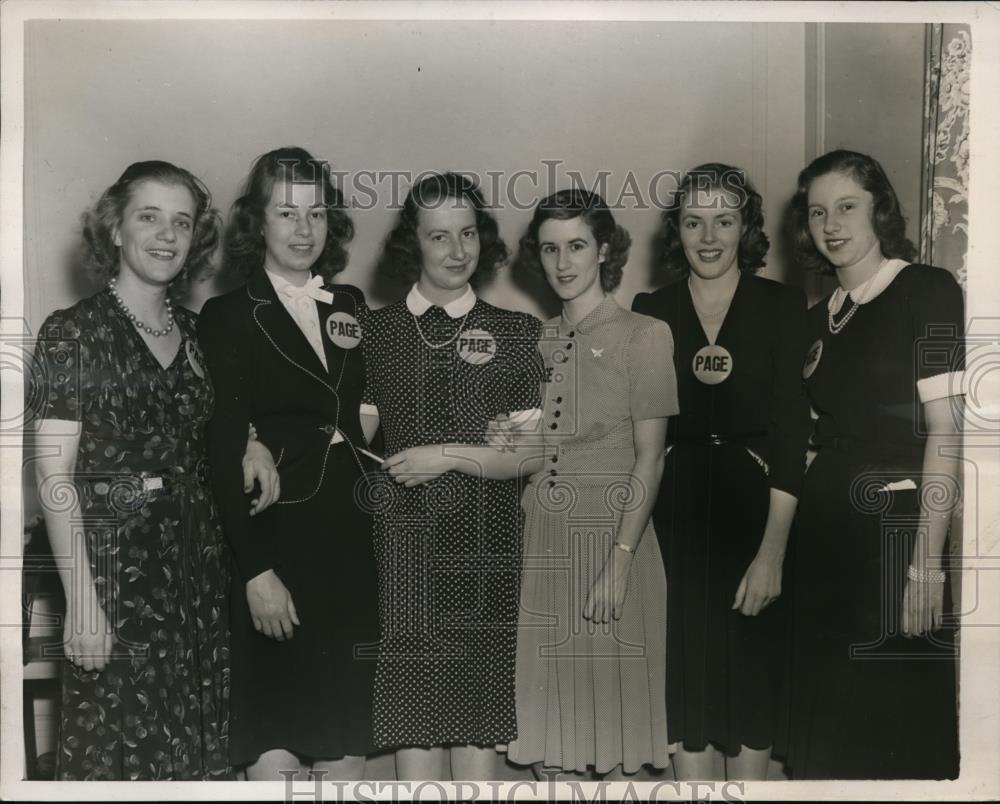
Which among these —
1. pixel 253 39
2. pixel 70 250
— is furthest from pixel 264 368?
pixel 253 39

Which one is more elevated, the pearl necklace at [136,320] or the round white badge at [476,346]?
the pearl necklace at [136,320]

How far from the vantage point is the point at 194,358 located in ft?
6.97

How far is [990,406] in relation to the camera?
2266 mm

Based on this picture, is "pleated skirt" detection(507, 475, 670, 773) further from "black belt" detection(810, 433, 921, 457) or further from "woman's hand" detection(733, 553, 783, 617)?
"black belt" detection(810, 433, 921, 457)

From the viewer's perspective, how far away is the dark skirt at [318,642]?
2.12 m

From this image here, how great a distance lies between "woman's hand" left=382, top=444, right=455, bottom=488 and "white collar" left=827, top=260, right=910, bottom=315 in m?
1.00

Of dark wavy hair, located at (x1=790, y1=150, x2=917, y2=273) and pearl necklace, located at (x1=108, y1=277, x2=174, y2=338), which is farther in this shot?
dark wavy hair, located at (x1=790, y1=150, x2=917, y2=273)

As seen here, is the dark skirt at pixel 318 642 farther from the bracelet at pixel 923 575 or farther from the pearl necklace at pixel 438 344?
the bracelet at pixel 923 575

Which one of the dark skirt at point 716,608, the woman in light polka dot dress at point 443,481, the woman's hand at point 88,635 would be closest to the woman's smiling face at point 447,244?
the woman in light polka dot dress at point 443,481

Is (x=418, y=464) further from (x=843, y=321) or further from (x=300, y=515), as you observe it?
(x=843, y=321)

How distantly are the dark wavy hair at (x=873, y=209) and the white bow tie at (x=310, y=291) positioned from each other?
1123 mm

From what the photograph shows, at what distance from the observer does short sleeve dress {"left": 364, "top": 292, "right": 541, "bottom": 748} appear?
213cm

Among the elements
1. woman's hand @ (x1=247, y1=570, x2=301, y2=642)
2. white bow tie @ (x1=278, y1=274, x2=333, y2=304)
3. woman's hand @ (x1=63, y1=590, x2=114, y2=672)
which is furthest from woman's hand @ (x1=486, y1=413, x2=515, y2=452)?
woman's hand @ (x1=63, y1=590, x2=114, y2=672)

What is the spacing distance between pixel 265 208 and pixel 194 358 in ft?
1.27
